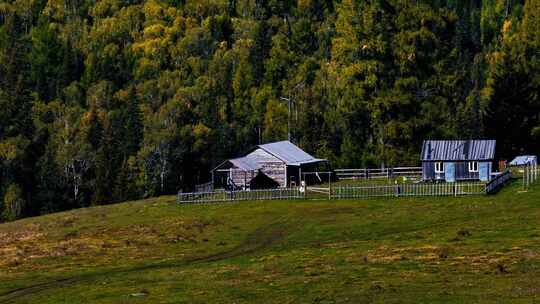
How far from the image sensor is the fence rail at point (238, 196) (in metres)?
88.1

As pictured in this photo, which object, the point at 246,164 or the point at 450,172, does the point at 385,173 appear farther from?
the point at 246,164

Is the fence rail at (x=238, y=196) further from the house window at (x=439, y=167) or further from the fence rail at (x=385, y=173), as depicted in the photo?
the fence rail at (x=385, y=173)

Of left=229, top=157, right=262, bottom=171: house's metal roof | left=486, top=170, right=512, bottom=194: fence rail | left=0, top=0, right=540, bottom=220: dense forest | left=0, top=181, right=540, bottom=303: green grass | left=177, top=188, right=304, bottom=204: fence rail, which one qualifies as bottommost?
left=0, top=181, right=540, bottom=303: green grass

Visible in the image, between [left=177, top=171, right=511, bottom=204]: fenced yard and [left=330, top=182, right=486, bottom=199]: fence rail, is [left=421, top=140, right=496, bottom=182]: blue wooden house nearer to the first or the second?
[left=177, top=171, right=511, bottom=204]: fenced yard

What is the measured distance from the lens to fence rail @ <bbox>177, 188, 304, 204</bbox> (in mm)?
88125

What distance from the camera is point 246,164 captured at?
4035 inches

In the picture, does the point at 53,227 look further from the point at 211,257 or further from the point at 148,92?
the point at 148,92

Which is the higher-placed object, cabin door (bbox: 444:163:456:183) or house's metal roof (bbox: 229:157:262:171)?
house's metal roof (bbox: 229:157:262:171)

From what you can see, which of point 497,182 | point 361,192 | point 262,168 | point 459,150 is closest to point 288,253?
point 361,192

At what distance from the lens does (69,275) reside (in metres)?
54.1

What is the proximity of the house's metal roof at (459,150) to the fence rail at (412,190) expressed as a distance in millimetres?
11214

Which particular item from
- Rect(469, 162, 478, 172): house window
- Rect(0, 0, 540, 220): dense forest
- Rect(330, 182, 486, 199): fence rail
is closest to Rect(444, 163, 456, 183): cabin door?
Rect(469, 162, 478, 172): house window

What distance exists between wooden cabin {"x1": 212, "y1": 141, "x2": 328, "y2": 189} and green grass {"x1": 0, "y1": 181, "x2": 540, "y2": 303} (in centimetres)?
1543

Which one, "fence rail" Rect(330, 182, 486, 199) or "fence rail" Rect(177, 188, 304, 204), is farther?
"fence rail" Rect(177, 188, 304, 204)
